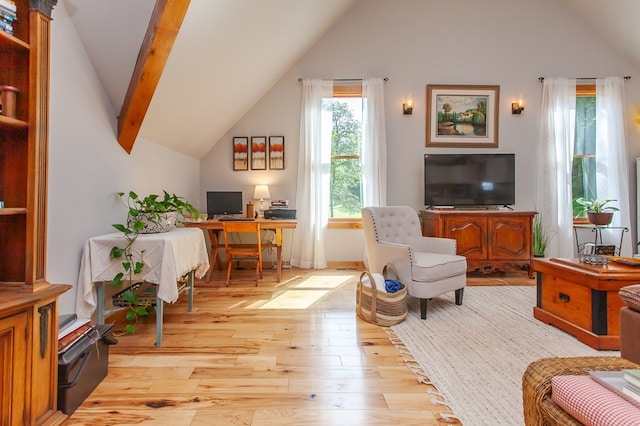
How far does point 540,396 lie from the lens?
877 millimetres

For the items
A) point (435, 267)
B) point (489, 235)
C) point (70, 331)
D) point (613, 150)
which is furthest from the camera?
point (613, 150)

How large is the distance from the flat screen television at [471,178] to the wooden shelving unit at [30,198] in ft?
12.4

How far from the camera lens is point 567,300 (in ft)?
7.11

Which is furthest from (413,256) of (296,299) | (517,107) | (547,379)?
(517,107)

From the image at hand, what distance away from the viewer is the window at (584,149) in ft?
14.3

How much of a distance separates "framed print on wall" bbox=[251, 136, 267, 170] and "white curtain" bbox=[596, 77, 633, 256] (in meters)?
4.56

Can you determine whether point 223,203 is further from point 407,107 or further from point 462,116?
point 462,116

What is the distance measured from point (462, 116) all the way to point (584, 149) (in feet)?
5.80

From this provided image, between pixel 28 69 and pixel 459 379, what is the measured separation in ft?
7.83

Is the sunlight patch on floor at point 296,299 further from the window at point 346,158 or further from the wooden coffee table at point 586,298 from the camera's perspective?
the wooden coffee table at point 586,298

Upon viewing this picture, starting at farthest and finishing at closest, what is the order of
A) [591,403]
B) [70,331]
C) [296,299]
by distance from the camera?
1. [296,299]
2. [70,331]
3. [591,403]

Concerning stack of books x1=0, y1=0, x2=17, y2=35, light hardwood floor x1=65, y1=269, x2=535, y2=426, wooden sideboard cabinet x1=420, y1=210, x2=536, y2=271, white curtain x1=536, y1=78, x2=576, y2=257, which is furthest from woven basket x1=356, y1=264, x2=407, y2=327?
white curtain x1=536, y1=78, x2=576, y2=257

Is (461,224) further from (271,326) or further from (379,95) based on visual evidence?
(271,326)

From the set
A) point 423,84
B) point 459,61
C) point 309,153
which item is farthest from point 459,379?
point 459,61
